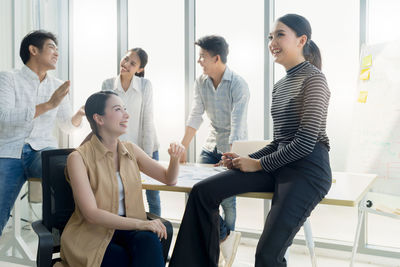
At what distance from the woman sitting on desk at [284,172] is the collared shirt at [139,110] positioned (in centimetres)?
121

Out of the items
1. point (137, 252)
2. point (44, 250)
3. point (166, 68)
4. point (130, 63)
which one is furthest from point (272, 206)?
point (166, 68)

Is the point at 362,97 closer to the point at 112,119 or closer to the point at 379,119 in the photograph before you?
the point at 379,119

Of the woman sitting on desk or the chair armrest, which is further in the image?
the woman sitting on desk

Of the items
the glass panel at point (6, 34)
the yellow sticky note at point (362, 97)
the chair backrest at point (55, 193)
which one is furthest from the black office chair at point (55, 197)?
the glass panel at point (6, 34)

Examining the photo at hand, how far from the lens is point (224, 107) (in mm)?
2820

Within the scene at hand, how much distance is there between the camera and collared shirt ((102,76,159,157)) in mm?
2975

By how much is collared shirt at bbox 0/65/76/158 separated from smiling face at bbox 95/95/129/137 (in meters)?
0.88

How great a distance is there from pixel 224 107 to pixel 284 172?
1186 mm

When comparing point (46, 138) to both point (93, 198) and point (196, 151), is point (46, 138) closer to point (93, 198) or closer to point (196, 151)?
point (93, 198)

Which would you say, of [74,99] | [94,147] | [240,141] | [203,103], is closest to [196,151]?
[203,103]

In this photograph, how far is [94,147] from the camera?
1764mm

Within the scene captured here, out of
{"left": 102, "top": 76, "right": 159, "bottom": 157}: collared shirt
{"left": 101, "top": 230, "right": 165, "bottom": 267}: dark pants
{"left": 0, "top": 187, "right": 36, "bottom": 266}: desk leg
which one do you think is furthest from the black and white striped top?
{"left": 0, "top": 187, "right": 36, "bottom": 266}: desk leg

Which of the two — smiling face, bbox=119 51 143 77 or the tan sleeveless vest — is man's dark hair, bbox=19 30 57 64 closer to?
smiling face, bbox=119 51 143 77

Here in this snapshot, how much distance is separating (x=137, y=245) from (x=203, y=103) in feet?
5.21
